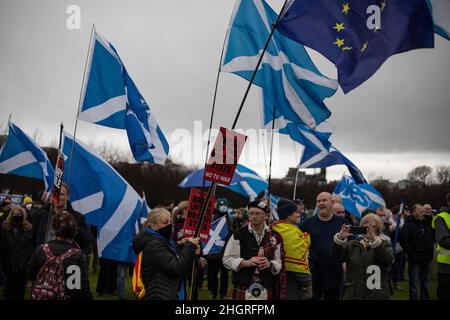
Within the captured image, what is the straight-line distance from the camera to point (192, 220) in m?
5.67

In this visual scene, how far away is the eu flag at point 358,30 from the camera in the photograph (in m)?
6.54

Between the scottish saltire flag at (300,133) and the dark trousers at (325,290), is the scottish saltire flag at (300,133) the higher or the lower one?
the higher one

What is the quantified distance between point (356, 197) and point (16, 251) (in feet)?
31.6

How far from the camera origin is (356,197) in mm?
14984

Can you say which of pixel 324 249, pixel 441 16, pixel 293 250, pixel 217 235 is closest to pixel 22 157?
pixel 217 235

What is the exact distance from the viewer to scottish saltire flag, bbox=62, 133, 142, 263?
341 inches

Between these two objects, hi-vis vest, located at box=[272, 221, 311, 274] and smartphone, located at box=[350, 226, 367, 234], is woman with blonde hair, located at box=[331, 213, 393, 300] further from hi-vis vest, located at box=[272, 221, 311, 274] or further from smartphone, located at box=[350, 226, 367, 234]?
hi-vis vest, located at box=[272, 221, 311, 274]

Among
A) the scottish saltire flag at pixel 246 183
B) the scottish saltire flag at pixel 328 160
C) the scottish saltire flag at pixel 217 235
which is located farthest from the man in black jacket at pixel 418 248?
the scottish saltire flag at pixel 246 183

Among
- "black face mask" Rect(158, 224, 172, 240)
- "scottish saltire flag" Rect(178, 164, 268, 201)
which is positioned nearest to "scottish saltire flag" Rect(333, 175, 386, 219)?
"scottish saltire flag" Rect(178, 164, 268, 201)

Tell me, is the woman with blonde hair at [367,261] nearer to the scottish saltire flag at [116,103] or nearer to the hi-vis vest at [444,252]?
the hi-vis vest at [444,252]

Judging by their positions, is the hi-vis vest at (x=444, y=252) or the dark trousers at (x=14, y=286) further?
the dark trousers at (x=14, y=286)

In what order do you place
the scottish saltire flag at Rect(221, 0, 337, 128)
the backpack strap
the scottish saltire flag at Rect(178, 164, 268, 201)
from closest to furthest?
the backpack strap → the scottish saltire flag at Rect(221, 0, 337, 128) → the scottish saltire flag at Rect(178, 164, 268, 201)

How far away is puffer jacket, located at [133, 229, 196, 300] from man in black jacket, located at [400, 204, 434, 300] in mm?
6906

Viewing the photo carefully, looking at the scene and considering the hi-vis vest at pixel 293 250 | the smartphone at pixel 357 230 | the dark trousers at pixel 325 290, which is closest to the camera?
the smartphone at pixel 357 230
